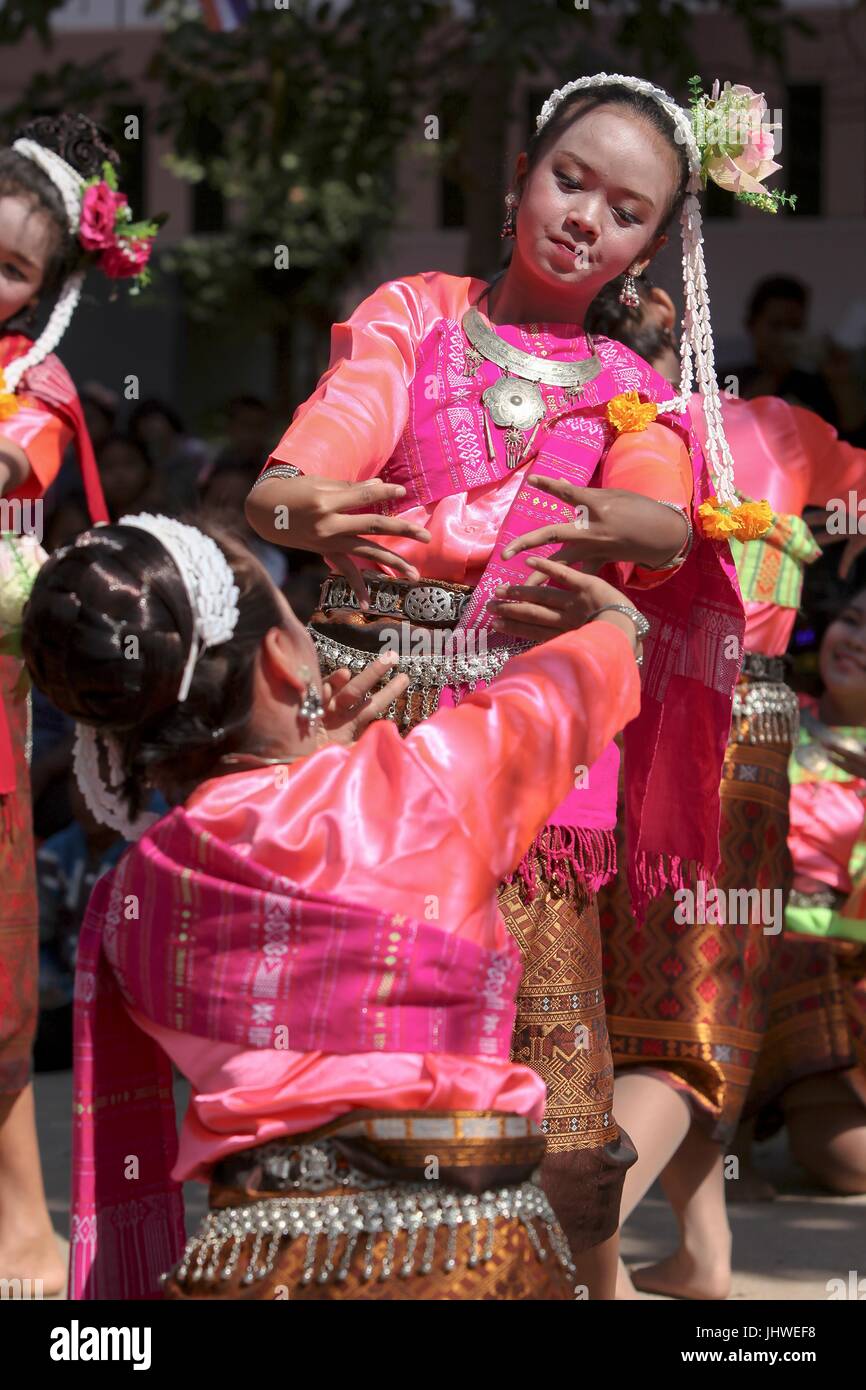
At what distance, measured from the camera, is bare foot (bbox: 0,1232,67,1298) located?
3.72m

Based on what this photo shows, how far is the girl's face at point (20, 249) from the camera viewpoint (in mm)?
3705

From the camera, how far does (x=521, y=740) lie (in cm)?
215

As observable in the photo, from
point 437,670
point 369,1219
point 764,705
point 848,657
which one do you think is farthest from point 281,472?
point 848,657

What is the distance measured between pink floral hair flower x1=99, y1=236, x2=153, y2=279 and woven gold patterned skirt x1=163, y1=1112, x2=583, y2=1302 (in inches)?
92.1

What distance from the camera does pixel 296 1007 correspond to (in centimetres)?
207

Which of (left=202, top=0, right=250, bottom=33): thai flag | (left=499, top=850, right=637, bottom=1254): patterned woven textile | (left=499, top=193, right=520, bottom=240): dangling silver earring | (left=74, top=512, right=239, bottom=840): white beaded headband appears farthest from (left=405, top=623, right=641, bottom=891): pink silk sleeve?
(left=202, top=0, right=250, bottom=33): thai flag

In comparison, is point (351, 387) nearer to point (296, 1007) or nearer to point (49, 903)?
point (296, 1007)

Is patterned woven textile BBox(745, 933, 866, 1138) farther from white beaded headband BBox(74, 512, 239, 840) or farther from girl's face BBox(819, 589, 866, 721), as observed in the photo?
white beaded headband BBox(74, 512, 239, 840)

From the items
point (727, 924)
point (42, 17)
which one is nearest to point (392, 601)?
point (727, 924)

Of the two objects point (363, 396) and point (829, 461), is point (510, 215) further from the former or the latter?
point (829, 461)

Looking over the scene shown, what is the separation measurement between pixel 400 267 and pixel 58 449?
1667 cm

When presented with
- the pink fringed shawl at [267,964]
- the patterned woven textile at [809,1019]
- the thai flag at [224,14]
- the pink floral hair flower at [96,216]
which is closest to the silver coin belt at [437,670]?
the pink fringed shawl at [267,964]

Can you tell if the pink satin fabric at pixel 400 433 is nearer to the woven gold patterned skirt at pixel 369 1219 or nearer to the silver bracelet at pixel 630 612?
the silver bracelet at pixel 630 612

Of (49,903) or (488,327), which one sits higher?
(488,327)
